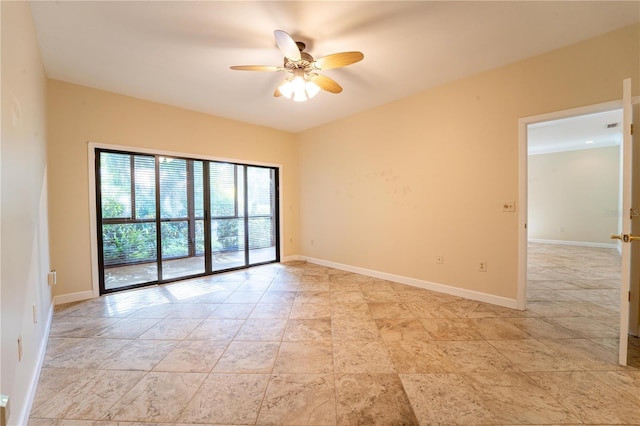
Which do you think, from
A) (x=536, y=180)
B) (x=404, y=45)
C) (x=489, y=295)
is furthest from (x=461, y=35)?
(x=536, y=180)

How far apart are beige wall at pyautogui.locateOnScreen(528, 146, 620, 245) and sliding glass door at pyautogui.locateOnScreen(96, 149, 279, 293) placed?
320 inches

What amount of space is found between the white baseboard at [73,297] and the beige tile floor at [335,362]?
7.3 inches

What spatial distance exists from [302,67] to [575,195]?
8.82m

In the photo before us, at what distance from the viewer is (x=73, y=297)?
314 centimetres

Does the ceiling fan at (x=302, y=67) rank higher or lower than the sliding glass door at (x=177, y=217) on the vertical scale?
higher

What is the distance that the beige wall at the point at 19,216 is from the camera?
1241mm

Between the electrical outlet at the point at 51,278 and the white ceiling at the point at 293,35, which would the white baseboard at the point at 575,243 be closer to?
the white ceiling at the point at 293,35

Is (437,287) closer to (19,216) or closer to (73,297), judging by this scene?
(19,216)

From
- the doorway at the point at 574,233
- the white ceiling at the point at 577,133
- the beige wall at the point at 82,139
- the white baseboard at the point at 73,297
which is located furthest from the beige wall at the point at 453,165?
the white baseboard at the point at 73,297

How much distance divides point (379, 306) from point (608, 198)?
795 centimetres

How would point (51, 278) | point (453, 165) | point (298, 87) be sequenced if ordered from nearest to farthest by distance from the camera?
point (298, 87) < point (51, 278) < point (453, 165)

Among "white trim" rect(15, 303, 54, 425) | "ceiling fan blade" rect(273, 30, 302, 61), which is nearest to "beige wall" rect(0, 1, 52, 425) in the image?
"white trim" rect(15, 303, 54, 425)

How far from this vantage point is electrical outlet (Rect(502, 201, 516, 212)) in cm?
280

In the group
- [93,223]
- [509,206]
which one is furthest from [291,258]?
[509,206]
